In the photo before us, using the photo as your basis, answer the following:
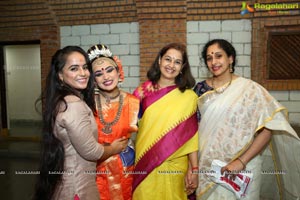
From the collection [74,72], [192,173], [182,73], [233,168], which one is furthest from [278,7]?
[74,72]

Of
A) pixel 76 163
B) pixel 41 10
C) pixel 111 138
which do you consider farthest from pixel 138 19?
pixel 76 163

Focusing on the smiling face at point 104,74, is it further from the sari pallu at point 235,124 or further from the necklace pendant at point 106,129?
the sari pallu at point 235,124

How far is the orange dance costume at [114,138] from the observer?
1.75 meters

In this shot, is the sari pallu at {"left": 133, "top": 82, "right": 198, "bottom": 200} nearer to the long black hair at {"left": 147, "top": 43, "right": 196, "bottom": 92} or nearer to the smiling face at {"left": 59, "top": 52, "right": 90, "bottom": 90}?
the long black hair at {"left": 147, "top": 43, "right": 196, "bottom": 92}

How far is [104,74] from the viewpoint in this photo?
177 centimetres

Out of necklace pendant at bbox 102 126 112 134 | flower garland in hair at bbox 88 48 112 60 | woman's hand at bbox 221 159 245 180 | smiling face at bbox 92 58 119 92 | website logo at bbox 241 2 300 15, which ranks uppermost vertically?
website logo at bbox 241 2 300 15

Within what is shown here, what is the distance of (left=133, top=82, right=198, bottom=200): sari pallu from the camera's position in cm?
180

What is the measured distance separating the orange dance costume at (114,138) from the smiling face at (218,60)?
0.62m

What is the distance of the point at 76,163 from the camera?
4.77 ft

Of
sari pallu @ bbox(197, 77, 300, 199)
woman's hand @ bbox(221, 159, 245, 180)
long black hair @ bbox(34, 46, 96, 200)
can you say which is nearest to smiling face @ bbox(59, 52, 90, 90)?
long black hair @ bbox(34, 46, 96, 200)

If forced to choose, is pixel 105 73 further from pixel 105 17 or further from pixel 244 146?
pixel 105 17

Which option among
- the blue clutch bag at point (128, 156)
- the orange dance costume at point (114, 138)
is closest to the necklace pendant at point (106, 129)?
the orange dance costume at point (114, 138)

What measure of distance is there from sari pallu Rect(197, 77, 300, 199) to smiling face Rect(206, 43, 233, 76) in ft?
0.46

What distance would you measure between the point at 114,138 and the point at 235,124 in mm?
842
